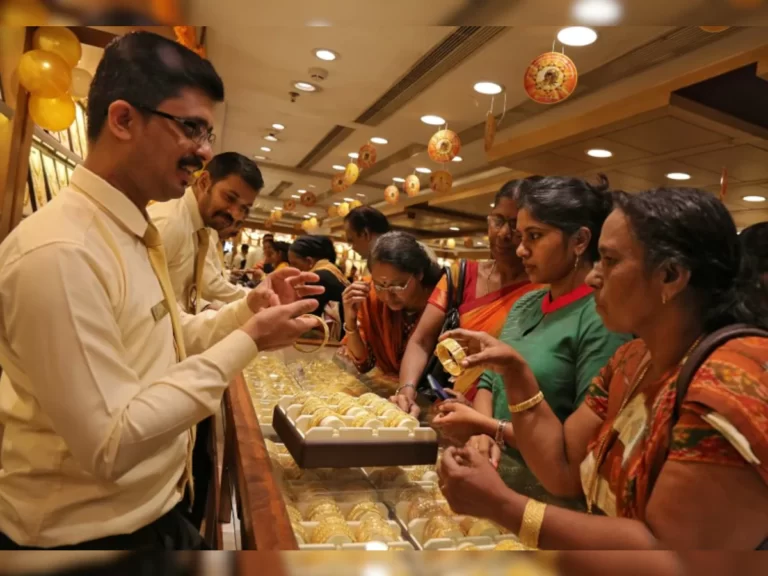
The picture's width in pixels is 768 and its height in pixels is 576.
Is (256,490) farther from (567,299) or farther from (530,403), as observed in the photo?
(567,299)

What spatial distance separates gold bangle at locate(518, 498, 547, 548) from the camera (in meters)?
0.85

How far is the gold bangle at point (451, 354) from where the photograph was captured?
1.36 m

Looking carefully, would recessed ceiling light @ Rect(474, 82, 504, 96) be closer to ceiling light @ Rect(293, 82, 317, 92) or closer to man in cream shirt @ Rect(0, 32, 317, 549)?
ceiling light @ Rect(293, 82, 317, 92)

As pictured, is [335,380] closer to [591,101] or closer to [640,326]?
[640,326]

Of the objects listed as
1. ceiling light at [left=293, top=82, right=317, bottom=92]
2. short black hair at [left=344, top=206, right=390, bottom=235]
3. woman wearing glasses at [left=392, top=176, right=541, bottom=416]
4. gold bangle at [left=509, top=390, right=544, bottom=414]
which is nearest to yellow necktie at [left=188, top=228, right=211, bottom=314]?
woman wearing glasses at [left=392, top=176, right=541, bottom=416]

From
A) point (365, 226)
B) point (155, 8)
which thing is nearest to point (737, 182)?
point (365, 226)

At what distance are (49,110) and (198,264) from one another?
79 centimetres

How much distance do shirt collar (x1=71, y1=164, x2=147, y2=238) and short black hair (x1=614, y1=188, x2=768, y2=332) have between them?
35.3 inches

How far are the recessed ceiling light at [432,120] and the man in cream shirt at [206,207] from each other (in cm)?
347

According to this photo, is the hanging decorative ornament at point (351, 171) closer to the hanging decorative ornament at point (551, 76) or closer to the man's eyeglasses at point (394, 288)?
the hanging decorative ornament at point (551, 76)

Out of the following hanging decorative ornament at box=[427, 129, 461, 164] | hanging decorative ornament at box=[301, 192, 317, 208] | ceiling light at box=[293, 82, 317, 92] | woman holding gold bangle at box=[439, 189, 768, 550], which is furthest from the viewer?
hanging decorative ornament at box=[301, 192, 317, 208]

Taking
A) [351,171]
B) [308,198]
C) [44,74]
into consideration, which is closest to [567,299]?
[44,74]

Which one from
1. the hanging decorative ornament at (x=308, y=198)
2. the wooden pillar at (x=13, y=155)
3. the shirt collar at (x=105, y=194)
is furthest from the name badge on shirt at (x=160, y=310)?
the hanging decorative ornament at (x=308, y=198)

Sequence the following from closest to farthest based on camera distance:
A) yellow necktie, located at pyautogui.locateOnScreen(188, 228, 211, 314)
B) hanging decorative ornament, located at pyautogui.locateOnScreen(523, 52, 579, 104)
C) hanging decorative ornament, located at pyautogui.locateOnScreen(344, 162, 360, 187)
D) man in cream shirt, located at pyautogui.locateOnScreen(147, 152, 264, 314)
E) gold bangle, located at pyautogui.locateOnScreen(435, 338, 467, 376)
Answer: gold bangle, located at pyautogui.locateOnScreen(435, 338, 467, 376) < man in cream shirt, located at pyautogui.locateOnScreen(147, 152, 264, 314) < yellow necktie, located at pyautogui.locateOnScreen(188, 228, 211, 314) < hanging decorative ornament, located at pyautogui.locateOnScreen(523, 52, 579, 104) < hanging decorative ornament, located at pyautogui.locateOnScreen(344, 162, 360, 187)
